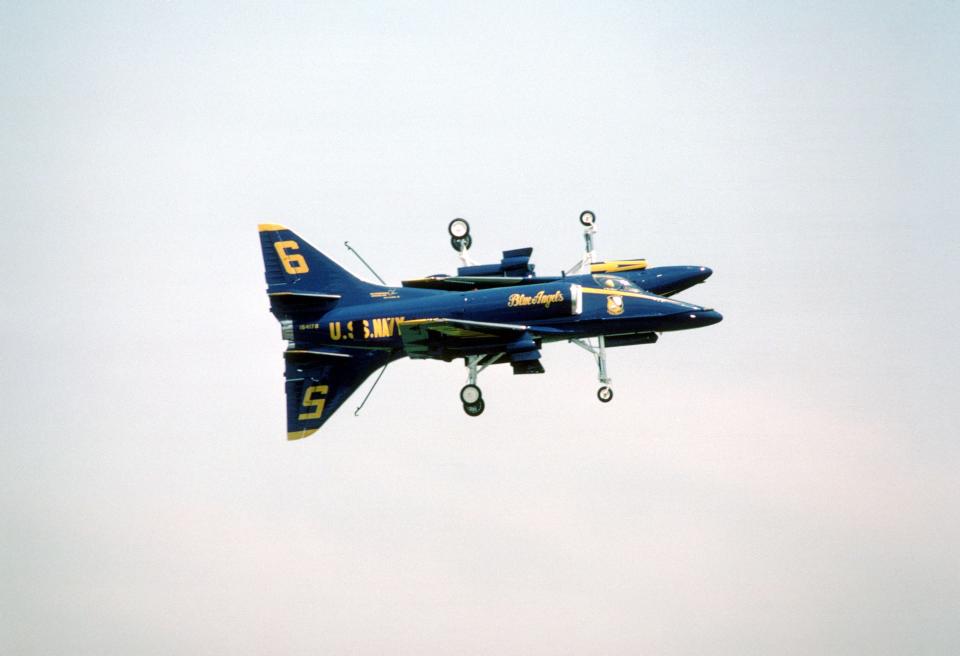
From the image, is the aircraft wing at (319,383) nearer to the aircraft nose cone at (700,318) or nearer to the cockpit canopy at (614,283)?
the cockpit canopy at (614,283)

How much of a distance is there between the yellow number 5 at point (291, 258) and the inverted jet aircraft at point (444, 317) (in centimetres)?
3

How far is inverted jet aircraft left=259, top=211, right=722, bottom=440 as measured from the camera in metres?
45.8

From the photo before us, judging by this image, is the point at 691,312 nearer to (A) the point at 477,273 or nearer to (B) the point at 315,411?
(A) the point at 477,273

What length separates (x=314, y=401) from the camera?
48.3 meters

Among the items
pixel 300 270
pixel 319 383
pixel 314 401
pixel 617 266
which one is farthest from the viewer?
pixel 617 266

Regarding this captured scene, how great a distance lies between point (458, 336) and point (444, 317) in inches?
30.6

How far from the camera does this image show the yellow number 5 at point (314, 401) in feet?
158

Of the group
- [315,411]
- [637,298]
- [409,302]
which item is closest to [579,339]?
[637,298]

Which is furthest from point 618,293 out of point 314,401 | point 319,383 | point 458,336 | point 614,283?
point 314,401

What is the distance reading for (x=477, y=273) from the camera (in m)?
47.9

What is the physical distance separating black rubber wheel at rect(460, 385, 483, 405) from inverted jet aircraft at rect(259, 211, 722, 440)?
3cm

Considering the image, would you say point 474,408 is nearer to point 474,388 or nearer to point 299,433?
point 474,388

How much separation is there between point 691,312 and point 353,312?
37.1 ft

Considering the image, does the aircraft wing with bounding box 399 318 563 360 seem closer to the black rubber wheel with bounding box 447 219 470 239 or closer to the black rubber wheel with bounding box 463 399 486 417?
the black rubber wheel with bounding box 463 399 486 417
